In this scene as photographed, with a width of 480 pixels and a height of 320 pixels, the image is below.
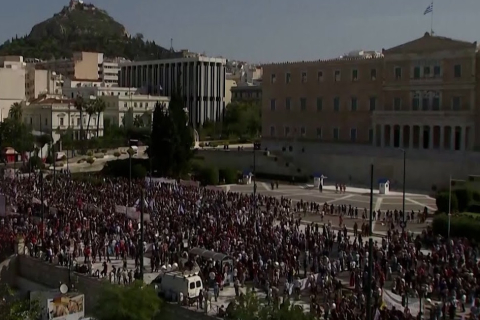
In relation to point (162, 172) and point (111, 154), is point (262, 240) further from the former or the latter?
point (111, 154)

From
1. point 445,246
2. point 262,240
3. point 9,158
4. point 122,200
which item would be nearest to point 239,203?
point 122,200

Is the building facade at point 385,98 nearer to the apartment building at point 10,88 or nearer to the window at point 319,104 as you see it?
the window at point 319,104

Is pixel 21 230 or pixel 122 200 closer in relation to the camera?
pixel 21 230

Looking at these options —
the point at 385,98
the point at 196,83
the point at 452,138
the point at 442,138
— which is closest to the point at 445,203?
the point at 452,138

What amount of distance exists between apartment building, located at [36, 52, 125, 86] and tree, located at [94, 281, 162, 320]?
108799 mm

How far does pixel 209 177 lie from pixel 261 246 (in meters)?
25.6

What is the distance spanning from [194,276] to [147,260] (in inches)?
228

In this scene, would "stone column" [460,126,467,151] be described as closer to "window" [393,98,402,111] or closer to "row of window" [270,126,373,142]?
"window" [393,98,402,111]

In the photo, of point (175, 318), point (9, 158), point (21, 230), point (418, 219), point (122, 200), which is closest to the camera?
point (175, 318)

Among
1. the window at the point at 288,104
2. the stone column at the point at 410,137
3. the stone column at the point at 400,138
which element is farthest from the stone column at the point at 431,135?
the window at the point at 288,104

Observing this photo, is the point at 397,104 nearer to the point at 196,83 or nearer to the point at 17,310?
the point at 17,310

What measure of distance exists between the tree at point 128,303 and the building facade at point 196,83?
9396 cm

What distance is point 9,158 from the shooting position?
217 ft

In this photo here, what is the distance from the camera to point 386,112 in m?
58.0
